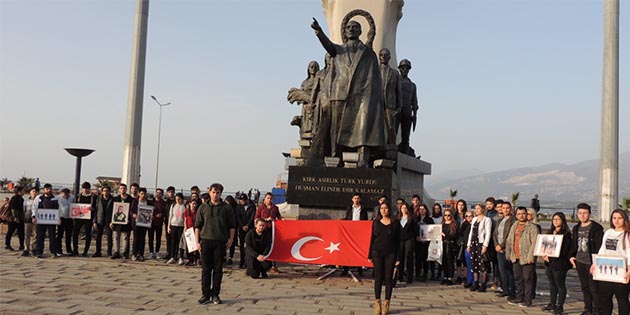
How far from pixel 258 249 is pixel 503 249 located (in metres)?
Answer: 4.09

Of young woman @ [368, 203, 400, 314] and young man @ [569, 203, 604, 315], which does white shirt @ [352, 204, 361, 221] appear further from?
young man @ [569, 203, 604, 315]

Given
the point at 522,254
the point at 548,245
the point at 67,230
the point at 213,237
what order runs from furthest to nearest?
the point at 67,230 < the point at 522,254 < the point at 548,245 < the point at 213,237

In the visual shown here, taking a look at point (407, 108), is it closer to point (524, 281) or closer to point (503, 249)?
point (503, 249)

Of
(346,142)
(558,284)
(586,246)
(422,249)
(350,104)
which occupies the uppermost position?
(350,104)

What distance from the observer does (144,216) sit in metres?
11.2

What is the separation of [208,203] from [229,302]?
136 cm

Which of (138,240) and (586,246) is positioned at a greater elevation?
(586,246)

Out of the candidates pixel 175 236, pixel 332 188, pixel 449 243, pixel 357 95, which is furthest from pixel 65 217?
pixel 449 243

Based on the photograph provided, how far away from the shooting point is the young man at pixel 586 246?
22.2 ft

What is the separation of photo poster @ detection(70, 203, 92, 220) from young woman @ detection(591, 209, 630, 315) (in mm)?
9475

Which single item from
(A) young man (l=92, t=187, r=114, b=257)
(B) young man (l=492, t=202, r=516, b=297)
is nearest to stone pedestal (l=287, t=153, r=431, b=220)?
(B) young man (l=492, t=202, r=516, b=297)

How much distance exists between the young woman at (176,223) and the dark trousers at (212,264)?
3896mm

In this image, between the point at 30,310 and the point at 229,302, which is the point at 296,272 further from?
the point at 30,310

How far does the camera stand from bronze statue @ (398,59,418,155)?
575 inches
